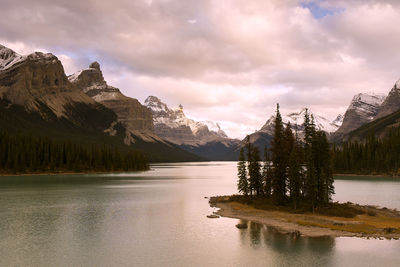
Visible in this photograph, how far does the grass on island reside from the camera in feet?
168

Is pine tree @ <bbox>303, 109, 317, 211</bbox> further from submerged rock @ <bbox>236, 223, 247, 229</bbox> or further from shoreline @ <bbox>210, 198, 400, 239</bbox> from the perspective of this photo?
submerged rock @ <bbox>236, 223, 247, 229</bbox>

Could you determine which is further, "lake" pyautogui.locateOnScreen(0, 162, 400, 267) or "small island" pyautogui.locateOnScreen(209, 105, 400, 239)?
"small island" pyautogui.locateOnScreen(209, 105, 400, 239)

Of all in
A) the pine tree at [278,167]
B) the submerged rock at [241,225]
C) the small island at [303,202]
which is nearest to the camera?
the small island at [303,202]

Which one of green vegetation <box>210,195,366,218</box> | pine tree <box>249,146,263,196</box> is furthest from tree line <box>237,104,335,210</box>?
green vegetation <box>210,195,366,218</box>

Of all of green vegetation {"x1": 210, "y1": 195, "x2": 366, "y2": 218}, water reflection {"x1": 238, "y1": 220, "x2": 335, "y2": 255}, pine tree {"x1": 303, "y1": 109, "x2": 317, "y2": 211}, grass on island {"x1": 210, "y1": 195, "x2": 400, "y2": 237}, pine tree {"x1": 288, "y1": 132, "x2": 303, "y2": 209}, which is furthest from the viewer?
pine tree {"x1": 288, "y1": 132, "x2": 303, "y2": 209}

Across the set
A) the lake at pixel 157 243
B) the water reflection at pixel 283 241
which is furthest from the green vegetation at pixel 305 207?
the water reflection at pixel 283 241

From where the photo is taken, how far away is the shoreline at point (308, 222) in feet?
160

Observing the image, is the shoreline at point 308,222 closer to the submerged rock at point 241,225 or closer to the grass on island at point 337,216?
the grass on island at point 337,216

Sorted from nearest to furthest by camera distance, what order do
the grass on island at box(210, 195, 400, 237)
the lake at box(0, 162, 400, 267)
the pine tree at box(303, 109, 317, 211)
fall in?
the lake at box(0, 162, 400, 267)
the grass on island at box(210, 195, 400, 237)
the pine tree at box(303, 109, 317, 211)

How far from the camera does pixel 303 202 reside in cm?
7344

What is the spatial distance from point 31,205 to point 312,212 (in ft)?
187

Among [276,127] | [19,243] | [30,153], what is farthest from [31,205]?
[30,153]

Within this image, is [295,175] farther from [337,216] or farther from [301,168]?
[337,216]

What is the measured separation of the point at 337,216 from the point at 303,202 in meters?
11.8
